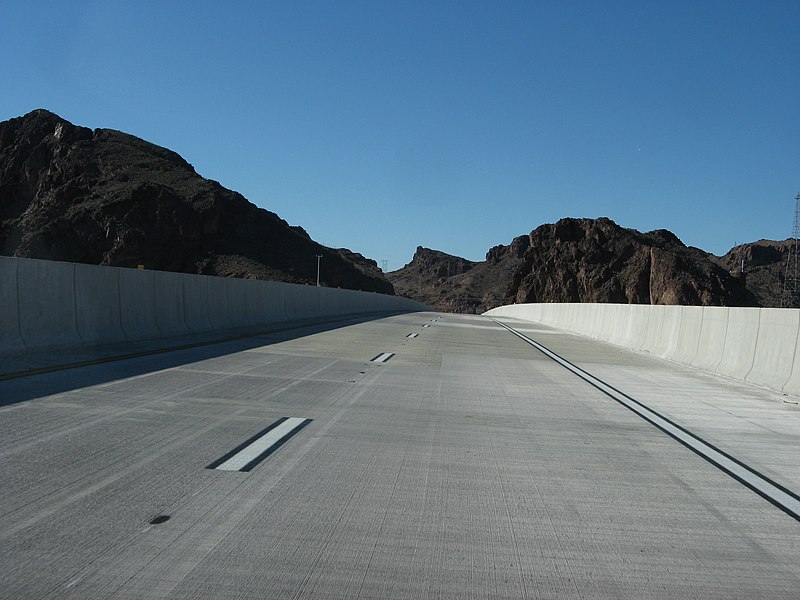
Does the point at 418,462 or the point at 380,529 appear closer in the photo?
the point at 380,529

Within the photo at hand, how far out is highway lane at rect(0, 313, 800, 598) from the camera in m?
4.23

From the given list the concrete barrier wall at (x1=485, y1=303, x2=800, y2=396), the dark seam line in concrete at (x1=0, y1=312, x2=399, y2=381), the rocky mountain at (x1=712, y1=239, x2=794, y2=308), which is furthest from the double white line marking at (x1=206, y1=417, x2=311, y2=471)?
the rocky mountain at (x1=712, y1=239, x2=794, y2=308)

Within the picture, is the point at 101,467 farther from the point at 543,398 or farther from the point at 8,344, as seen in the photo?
the point at 8,344

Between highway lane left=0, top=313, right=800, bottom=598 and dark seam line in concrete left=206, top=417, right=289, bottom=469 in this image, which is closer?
highway lane left=0, top=313, right=800, bottom=598

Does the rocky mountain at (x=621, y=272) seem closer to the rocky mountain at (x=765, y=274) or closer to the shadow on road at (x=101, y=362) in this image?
the rocky mountain at (x=765, y=274)

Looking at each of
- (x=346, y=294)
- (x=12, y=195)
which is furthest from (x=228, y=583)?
(x=12, y=195)

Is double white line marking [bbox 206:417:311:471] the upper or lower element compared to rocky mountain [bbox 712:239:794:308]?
lower

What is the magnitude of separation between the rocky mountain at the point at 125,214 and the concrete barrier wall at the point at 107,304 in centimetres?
7748

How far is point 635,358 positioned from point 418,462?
45.3 feet

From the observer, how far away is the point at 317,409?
30.1 ft

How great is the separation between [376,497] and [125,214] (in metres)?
105

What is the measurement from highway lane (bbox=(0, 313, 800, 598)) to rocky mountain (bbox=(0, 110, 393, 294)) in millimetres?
92004

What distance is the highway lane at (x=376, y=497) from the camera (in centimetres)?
423

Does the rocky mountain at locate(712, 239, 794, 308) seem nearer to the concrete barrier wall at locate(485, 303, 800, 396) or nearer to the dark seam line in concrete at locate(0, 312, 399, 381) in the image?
the concrete barrier wall at locate(485, 303, 800, 396)
